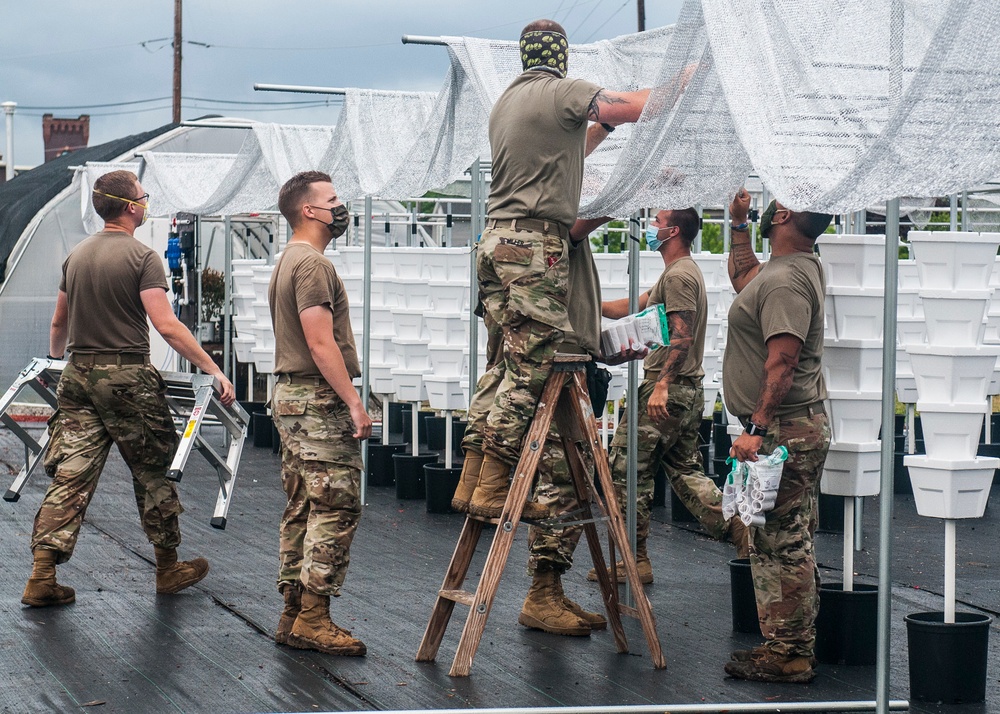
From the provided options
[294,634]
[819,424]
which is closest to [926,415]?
[819,424]

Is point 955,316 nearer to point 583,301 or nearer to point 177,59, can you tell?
point 583,301

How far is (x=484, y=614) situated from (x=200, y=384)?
87.1 inches

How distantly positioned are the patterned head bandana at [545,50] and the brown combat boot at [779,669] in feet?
8.08

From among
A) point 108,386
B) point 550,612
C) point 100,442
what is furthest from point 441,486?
point 550,612

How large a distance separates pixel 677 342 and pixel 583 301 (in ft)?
5.80

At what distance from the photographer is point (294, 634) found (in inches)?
217

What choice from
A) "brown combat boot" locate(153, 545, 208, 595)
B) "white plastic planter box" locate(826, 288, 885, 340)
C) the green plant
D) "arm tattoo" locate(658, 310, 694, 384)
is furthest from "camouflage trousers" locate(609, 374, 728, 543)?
the green plant

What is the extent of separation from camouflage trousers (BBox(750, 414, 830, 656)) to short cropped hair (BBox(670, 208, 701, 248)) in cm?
226

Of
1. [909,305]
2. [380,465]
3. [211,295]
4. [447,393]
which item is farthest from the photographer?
[211,295]

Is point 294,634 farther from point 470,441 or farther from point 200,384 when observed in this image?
point 200,384

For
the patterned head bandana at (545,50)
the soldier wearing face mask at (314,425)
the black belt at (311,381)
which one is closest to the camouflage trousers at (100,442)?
→ the soldier wearing face mask at (314,425)

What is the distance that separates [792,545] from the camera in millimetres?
5008

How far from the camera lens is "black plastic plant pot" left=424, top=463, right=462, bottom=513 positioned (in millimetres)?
9414

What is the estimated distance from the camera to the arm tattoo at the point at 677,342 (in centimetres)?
694
